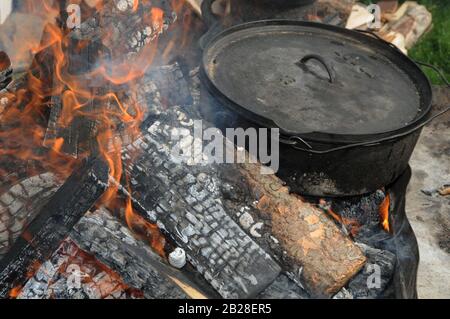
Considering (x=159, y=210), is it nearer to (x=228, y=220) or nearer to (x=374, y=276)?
(x=228, y=220)

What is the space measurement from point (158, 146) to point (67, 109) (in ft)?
2.43

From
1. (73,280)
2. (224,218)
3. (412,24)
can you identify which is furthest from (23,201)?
(412,24)

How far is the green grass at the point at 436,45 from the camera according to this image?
565cm

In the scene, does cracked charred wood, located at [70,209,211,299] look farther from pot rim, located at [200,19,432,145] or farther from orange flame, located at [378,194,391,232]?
orange flame, located at [378,194,391,232]

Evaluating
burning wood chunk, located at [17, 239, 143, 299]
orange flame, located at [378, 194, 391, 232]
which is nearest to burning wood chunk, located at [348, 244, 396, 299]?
orange flame, located at [378, 194, 391, 232]

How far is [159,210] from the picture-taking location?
9.20ft

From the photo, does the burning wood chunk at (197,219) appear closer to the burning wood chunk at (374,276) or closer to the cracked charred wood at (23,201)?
the burning wood chunk at (374,276)

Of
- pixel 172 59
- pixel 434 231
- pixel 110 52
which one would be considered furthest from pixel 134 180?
pixel 434 231

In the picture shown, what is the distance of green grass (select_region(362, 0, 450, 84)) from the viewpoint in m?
5.65

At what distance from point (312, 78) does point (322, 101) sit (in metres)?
0.23

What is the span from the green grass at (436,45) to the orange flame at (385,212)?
2.36 metres

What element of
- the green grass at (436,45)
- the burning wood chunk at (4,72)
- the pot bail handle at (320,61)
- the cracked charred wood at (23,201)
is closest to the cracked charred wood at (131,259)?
the cracked charred wood at (23,201)

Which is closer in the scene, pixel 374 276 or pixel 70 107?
pixel 374 276
